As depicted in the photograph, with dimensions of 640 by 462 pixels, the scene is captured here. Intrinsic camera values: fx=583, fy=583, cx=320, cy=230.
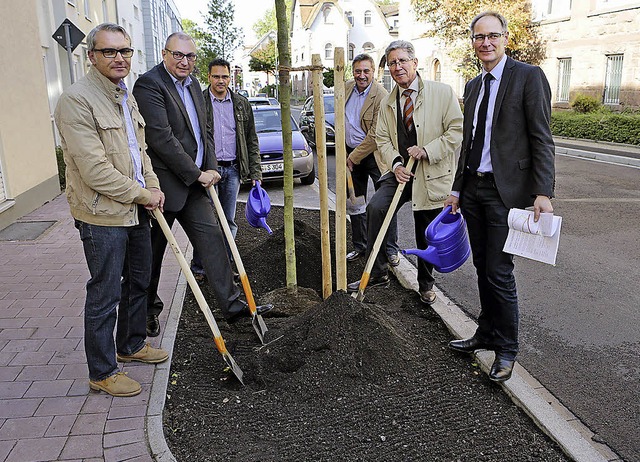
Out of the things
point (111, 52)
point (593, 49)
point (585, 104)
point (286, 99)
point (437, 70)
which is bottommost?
point (585, 104)

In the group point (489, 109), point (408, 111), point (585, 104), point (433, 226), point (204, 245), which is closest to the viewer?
point (489, 109)

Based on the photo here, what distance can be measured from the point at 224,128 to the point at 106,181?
264 cm

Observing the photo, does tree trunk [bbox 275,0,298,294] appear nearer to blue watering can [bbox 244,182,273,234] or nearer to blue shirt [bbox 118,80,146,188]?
blue watering can [bbox 244,182,273,234]

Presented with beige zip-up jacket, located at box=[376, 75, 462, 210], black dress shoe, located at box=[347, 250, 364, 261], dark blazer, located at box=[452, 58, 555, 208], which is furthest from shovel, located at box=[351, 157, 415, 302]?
black dress shoe, located at box=[347, 250, 364, 261]

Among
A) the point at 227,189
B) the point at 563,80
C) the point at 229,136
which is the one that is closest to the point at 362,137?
the point at 229,136

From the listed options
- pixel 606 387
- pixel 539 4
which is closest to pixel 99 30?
pixel 606 387

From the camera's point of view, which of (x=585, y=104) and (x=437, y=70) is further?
(x=437, y=70)

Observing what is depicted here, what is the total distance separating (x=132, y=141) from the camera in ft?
11.8

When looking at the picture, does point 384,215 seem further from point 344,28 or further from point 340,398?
point 344,28

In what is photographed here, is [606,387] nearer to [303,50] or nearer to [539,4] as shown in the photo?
[539,4]

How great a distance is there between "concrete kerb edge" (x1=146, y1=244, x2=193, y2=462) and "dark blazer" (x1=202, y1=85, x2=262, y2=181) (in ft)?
4.83

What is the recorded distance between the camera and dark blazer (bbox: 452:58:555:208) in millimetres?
3451

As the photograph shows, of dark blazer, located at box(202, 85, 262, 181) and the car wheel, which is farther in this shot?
the car wheel

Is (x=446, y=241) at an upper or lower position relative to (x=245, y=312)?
upper
